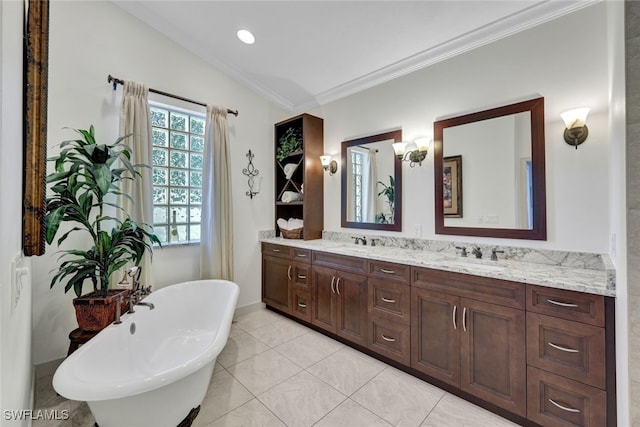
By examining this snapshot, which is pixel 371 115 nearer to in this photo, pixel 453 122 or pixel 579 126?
pixel 453 122

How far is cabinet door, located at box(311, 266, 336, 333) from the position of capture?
270cm

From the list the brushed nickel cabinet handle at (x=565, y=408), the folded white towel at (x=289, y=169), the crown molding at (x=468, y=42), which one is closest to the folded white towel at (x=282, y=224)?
the folded white towel at (x=289, y=169)

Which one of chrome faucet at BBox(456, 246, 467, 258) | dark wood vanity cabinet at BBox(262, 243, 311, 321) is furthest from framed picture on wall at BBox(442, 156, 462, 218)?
dark wood vanity cabinet at BBox(262, 243, 311, 321)

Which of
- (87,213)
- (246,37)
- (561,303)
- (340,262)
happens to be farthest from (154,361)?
(246,37)

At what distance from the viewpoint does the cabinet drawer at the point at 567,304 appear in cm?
138

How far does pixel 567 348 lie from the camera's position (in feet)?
4.83

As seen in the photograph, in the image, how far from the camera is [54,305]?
2.22 m

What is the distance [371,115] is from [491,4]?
53.7 inches

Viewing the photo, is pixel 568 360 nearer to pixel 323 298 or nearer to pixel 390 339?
pixel 390 339

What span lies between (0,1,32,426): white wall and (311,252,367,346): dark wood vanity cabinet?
6.93 feet

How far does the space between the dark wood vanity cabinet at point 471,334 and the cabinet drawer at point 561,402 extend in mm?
52

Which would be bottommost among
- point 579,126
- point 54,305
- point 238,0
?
point 54,305

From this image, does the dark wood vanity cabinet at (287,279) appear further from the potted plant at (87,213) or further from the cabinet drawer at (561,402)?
the cabinet drawer at (561,402)

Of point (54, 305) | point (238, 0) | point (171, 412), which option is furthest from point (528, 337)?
point (54, 305)
